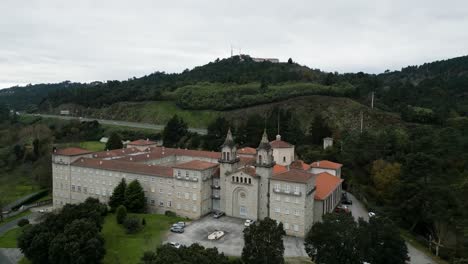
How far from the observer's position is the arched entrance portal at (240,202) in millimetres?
54159

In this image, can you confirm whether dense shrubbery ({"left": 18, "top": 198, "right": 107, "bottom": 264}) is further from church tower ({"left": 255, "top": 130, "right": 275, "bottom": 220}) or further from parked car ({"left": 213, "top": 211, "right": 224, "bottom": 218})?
church tower ({"left": 255, "top": 130, "right": 275, "bottom": 220})

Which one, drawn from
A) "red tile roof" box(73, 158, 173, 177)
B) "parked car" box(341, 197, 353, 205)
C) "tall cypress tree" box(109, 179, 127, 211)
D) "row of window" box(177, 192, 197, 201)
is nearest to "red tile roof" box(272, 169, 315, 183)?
"row of window" box(177, 192, 197, 201)

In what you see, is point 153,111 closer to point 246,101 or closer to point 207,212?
point 246,101

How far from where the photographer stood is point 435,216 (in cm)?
4691

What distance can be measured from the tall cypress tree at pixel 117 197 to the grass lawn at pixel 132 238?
1.99 meters

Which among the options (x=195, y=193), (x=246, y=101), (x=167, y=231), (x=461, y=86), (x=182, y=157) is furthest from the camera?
(x=461, y=86)

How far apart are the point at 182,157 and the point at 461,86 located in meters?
110

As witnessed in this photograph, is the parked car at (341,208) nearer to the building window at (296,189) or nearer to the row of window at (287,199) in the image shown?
the row of window at (287,199)

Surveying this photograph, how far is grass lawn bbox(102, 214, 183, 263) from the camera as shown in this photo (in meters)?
45.2

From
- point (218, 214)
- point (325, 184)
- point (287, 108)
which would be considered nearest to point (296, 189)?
point (325, 184)

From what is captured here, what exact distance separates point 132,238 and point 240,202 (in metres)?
15.1

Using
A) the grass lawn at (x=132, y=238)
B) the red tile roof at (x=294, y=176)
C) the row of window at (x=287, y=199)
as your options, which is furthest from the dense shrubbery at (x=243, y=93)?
the row of window at (x=287, y=199)

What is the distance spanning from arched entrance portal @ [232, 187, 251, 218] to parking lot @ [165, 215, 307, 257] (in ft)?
3.03

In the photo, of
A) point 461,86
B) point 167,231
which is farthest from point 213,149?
point 461,86
